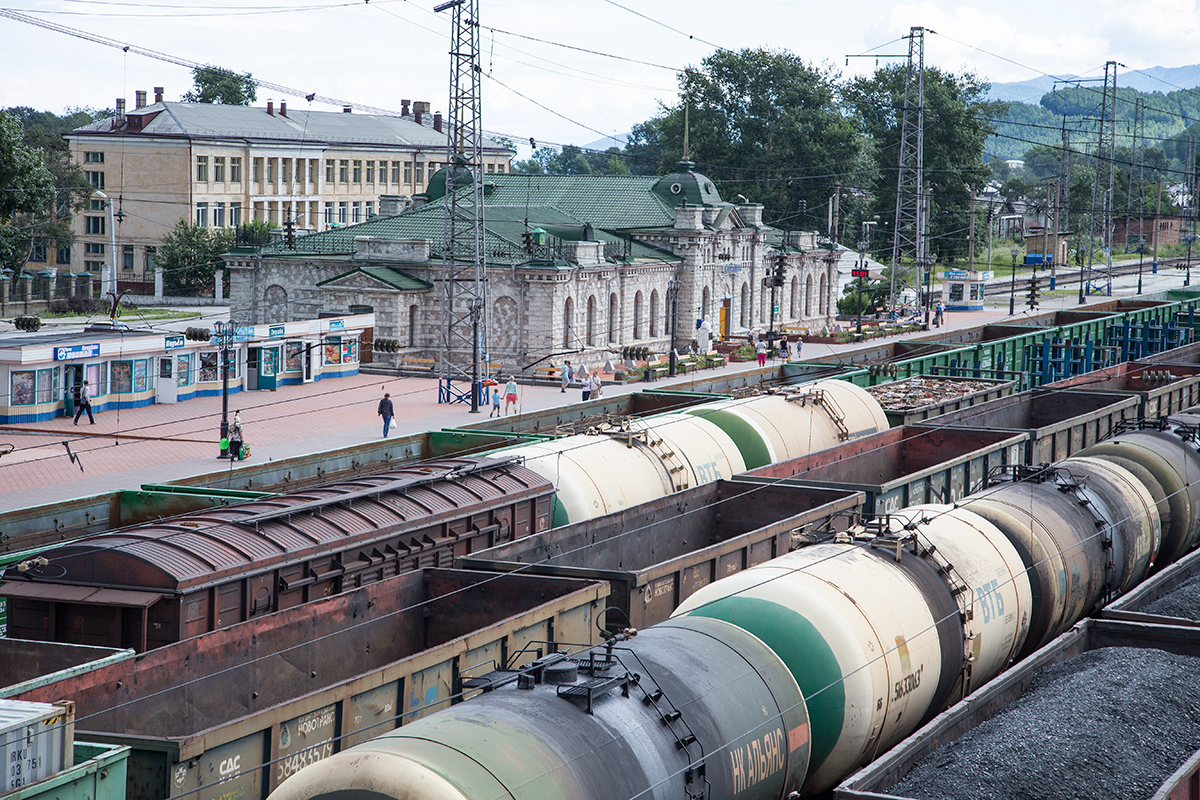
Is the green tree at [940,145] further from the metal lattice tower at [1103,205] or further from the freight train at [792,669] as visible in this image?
the freight train at [792,669]

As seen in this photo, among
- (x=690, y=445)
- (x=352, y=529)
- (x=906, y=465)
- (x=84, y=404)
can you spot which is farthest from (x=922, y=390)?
(x=84, y=404)

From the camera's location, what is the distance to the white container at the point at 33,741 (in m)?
8.70

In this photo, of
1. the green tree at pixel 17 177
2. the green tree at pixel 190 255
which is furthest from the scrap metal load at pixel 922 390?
the green tree at pixel 190 255

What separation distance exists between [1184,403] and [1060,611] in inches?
782

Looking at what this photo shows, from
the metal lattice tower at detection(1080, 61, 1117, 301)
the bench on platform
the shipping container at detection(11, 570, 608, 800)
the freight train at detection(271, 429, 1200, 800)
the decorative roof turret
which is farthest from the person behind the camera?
the metal lattice tower at detection(1080, 61, 1117, 301)

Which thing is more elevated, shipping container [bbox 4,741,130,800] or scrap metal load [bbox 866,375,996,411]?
scrap metal load [bbox 866,375,996,411]

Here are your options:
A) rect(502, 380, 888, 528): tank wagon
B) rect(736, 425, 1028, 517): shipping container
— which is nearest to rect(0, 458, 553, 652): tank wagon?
rect(502, 380, 888, 528): tank wagon

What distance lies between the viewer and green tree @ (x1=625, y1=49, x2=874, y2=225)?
10488 centimetres

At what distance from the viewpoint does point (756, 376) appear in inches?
1612

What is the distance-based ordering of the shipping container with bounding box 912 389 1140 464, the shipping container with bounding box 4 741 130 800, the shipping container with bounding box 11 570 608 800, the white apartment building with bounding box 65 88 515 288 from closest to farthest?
the shipping container with bounding box 4 741 130 800, the shipping container with bounding box 11 570 608 800, the shipping container with bounding box 912 389 1140 464, the white apartment building with bounding box 65 88 515 288

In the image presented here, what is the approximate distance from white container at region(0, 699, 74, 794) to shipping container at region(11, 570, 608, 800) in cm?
60

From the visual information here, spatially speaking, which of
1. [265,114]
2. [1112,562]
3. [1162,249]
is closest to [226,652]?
[1112,562]

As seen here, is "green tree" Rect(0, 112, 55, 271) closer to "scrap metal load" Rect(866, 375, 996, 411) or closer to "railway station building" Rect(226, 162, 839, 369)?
"railway station building" Rect(226, 162, 839, 369)

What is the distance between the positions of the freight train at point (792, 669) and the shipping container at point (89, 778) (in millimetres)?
1748
